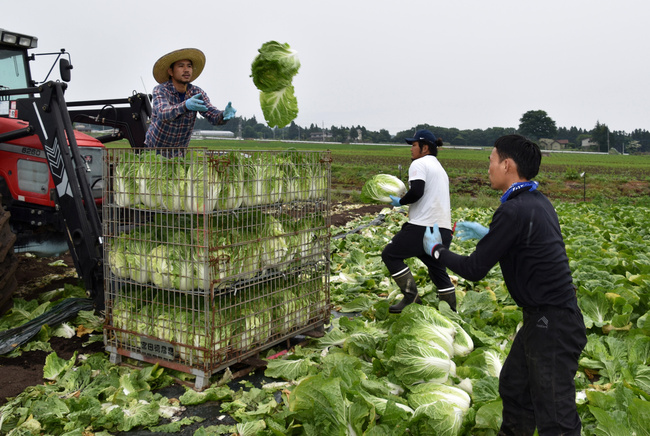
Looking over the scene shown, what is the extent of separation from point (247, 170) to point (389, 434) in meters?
2.31

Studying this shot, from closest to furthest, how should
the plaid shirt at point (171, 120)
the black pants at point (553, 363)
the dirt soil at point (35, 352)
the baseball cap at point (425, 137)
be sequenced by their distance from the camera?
the black pants at point (553, 363), the dirt soil at point (35, 352), the plaid shirt at point (171, 120), the baseball cap at point (425, 137)

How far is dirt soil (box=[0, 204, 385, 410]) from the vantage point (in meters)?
4.28

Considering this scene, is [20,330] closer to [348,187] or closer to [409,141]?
[409,141]

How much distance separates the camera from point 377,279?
25.4 feet

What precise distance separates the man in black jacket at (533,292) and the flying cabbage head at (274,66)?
2877 mm

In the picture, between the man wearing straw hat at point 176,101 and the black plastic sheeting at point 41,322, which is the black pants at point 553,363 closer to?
the man wearing straw hat at point 176,101

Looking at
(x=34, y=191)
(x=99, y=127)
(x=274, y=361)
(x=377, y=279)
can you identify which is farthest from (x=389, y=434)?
(x=99, y=127)

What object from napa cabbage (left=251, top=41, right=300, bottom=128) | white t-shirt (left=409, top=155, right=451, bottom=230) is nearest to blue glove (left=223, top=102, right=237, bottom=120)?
napa cabbage (left=251, top=41, right=300, bottom=128)

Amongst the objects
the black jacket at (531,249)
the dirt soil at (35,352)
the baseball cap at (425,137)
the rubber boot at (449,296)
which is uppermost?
the baseball cap at (425,137)

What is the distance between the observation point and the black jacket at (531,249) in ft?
9.43

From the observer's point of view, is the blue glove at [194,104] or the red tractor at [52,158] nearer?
the blue glove at [194,104]

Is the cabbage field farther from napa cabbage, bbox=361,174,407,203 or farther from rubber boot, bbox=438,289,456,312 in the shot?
napa cabbage, bbox=361,174,407,203

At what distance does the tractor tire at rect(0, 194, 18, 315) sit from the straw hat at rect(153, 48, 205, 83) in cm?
219

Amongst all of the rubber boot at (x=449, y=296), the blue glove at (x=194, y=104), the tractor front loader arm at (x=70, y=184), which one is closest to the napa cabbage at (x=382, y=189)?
the rubber boot at (x=449, y=296)
